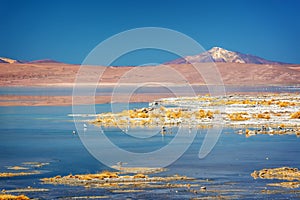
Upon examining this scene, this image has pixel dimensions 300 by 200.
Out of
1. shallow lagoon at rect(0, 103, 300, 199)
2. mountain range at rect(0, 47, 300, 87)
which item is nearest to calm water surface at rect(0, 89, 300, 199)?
shallow lagoon at rect(0, 103, 300, 199)

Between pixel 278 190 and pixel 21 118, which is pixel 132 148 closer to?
pixel 278 190

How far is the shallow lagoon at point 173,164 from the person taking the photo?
15.2 metres

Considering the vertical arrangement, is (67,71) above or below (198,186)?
above

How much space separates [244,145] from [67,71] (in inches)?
5281

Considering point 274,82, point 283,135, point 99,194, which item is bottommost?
point 99,194

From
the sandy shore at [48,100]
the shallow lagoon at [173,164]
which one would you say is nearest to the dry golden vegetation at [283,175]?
the shallow lagoon at [173,164]

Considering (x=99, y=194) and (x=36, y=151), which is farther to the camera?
(x=36, y=151)

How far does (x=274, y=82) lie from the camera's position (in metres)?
144

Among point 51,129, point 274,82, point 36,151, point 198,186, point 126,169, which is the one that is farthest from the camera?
point 274,82

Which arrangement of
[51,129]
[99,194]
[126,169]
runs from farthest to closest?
[51,129]
[126,169]
[99,194]

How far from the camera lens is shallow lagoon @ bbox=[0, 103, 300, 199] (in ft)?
49.7

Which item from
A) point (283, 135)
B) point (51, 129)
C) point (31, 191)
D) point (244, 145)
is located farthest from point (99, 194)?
point (51, 129)

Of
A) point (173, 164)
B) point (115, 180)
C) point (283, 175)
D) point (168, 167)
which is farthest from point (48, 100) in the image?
point (283, 175)

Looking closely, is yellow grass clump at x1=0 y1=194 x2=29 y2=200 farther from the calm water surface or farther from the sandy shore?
the sandy shore
